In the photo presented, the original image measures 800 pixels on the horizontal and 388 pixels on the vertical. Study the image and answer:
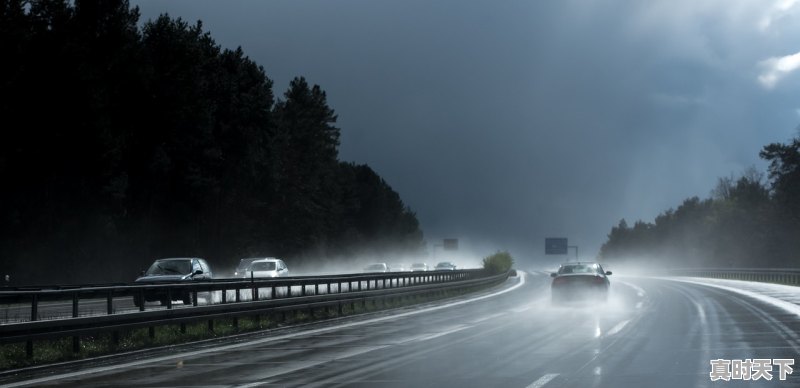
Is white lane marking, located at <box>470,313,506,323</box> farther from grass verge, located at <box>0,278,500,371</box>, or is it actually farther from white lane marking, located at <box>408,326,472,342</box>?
grass verge, located at <box>0,278,500,371</box>

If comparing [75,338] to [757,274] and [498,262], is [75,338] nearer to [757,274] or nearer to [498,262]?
[757,274]

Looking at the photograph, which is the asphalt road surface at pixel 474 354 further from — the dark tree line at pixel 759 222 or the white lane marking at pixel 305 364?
the dark tree line at pixel 759 222

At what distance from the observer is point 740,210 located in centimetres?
14325

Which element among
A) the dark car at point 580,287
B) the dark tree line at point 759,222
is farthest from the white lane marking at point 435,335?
the dark tree line at point 759,222

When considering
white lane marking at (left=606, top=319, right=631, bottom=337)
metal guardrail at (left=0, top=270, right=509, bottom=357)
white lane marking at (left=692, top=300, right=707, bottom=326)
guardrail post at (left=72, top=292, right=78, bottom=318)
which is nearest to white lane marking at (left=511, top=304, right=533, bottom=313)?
metal guardrail at (left=0, top=270, right=509, bottom=357)

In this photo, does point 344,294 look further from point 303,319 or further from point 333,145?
point 333,145

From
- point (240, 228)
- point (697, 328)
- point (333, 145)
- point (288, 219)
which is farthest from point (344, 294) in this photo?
point (333, 145)

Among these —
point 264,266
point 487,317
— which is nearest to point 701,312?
point 487,317

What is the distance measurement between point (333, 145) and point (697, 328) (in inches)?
3617

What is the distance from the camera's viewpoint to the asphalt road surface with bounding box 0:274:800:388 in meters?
13.7

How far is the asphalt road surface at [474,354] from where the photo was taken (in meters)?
13.7

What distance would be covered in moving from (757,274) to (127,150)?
42.3m

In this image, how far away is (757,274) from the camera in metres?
68.9

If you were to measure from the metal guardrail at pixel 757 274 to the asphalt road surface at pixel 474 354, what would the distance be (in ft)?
106
